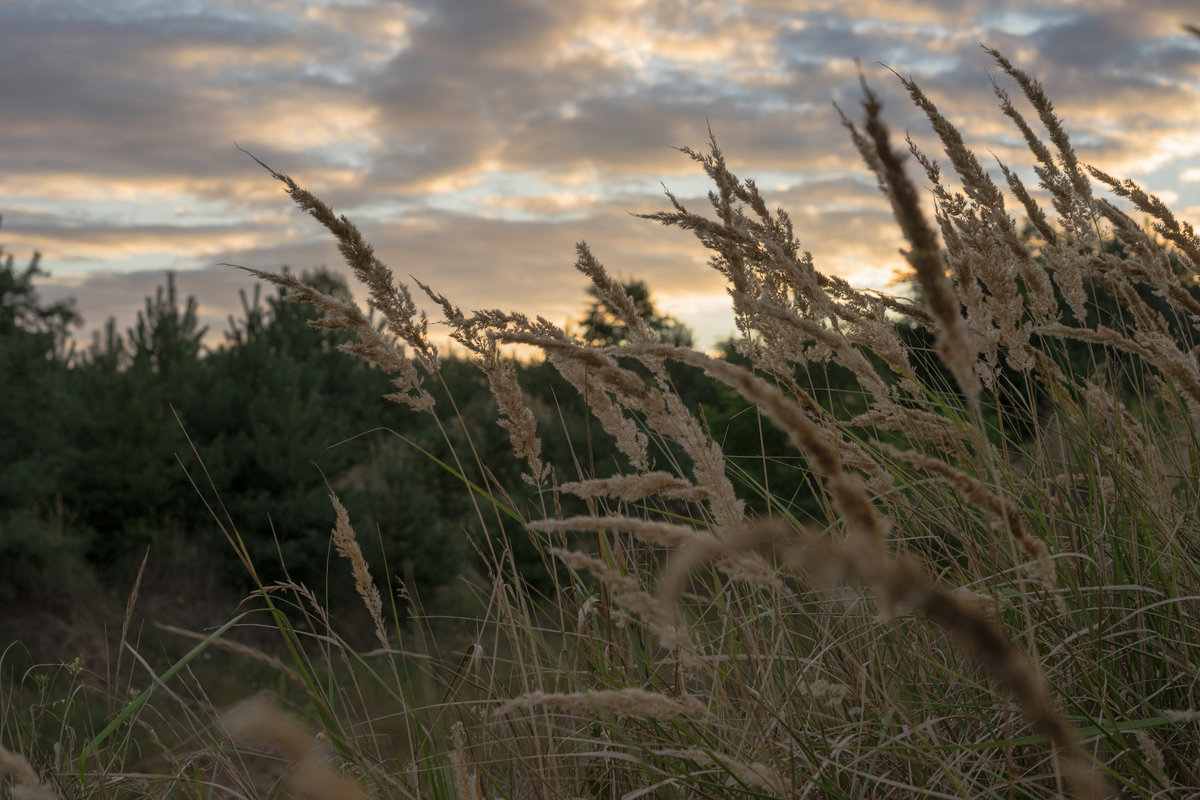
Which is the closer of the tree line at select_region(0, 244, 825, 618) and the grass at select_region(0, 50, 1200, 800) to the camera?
the grass at select_region(0, 50, 1200, 800)

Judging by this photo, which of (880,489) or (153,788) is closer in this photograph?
(880,489)

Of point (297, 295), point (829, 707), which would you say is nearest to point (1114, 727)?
point (829, 707)

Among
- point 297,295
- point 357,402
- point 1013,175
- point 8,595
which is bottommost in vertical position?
point 8,595

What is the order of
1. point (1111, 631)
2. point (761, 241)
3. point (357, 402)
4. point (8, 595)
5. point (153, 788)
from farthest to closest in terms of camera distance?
point (357, 402) < point (8, 595) < point (153, 788) < point (761, 241) < point (1111, 631)

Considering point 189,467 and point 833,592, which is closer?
point 833,592

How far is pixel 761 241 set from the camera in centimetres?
209

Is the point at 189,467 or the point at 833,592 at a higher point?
the point at 833,592

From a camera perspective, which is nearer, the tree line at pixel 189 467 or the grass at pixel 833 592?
the grass at pixel 833 592

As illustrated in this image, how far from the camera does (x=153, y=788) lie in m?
2.68

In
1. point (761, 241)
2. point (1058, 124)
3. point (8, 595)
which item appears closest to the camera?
point (761, 241)

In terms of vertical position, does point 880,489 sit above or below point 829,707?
above

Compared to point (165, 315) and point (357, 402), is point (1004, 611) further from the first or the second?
point (357, 402)

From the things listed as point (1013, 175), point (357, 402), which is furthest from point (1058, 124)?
point (357, 402)

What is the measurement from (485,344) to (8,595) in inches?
667
